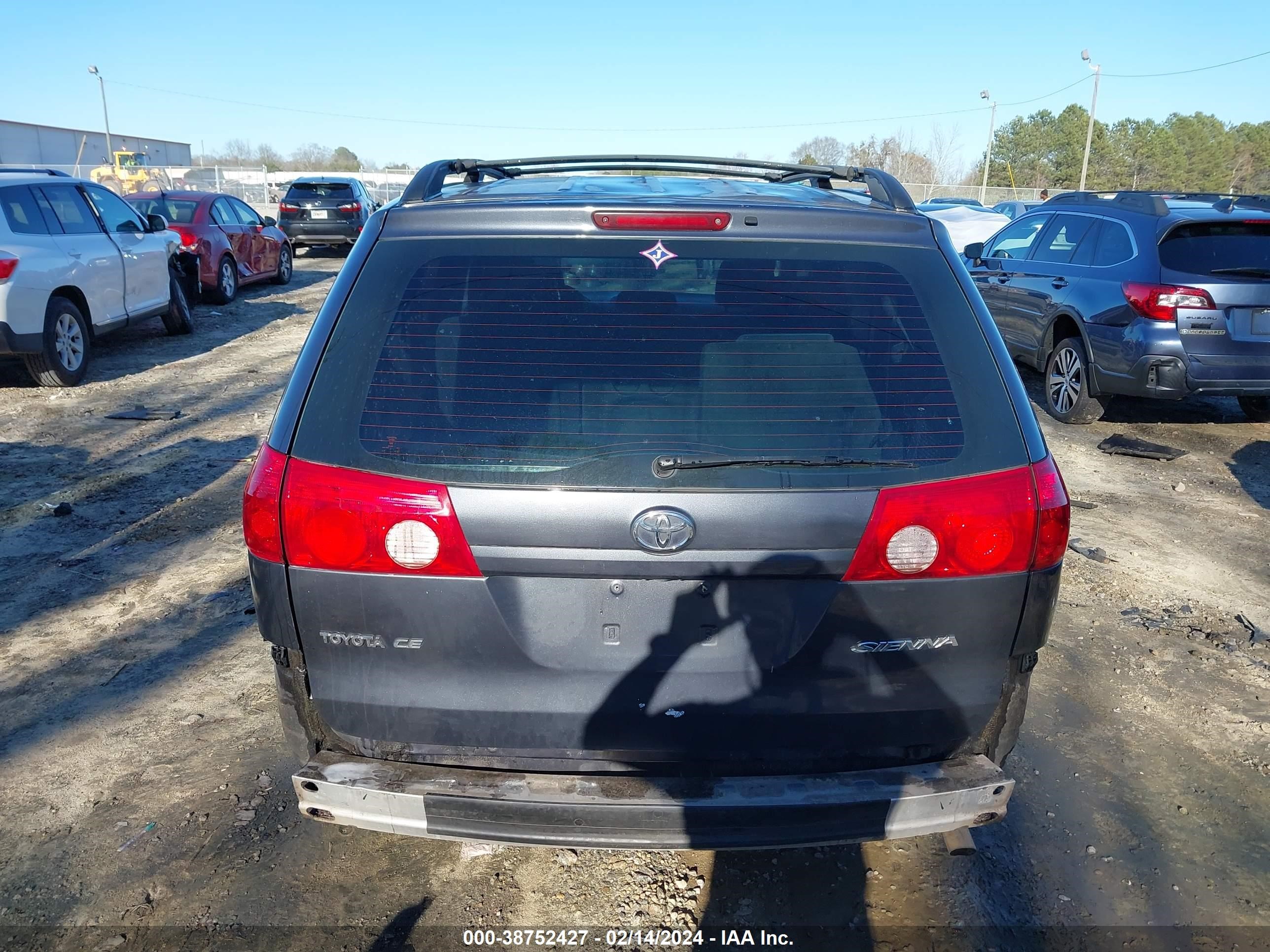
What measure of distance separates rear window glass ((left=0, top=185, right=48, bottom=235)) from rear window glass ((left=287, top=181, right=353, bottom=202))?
45.5 ft

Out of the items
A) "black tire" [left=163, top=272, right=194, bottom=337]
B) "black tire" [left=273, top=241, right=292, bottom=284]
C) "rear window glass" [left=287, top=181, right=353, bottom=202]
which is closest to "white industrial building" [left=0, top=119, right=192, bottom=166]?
"rear window glass" [left=287, top=181, right=353, bottom=202]

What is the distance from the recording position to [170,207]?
45.9ft

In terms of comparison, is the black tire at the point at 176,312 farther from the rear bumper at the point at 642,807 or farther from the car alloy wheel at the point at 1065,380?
the rear bumper at the point at 642,807

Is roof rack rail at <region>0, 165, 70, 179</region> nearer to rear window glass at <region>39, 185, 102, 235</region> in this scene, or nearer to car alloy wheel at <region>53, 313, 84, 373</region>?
rear window glass at <region>39, 185, 102, 235</region>

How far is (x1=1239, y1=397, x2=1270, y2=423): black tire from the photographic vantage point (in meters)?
8.49

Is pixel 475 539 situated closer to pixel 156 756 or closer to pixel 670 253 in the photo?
pixel 670 253

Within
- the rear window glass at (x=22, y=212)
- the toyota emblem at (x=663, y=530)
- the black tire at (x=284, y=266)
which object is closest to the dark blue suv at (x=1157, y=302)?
the toyota emblem at (x=663, y=530)

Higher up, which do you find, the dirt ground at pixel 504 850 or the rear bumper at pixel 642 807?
the rear bumper at pixel 642 807

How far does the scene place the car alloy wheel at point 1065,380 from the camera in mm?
8195

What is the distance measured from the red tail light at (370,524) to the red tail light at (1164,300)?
691cm

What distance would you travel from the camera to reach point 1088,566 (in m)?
5.25

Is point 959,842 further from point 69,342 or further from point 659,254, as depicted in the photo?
point 69,342

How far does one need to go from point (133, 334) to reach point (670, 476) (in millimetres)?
12262

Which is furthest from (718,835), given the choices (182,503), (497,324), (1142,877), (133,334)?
(133,334)
